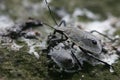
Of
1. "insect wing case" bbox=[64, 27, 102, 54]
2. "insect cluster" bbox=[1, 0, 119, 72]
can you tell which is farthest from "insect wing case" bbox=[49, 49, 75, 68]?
"insect wing case" bbox=[64, 27, 102, 54]

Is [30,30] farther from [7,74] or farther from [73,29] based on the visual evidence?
[7,74]

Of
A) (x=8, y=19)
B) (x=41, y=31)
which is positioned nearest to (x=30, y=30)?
(x=41, y=31)

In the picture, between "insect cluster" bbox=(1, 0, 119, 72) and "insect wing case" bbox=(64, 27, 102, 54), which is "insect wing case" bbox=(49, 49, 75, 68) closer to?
"insect cluster" bbox=(1, 0, 119, 72)

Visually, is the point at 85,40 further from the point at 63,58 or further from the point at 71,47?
the point at 63,58

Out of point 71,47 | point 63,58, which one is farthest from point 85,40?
point 63,58

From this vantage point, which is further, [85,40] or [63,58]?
[85,40]

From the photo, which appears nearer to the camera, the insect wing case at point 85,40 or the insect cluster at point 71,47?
the insect cluster at point 71,47

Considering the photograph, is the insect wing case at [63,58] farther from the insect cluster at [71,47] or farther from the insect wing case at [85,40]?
the insect wing case at [85,40]

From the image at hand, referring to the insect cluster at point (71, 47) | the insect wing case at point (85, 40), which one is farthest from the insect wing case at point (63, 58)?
the insect wing case at point (85, 40)
